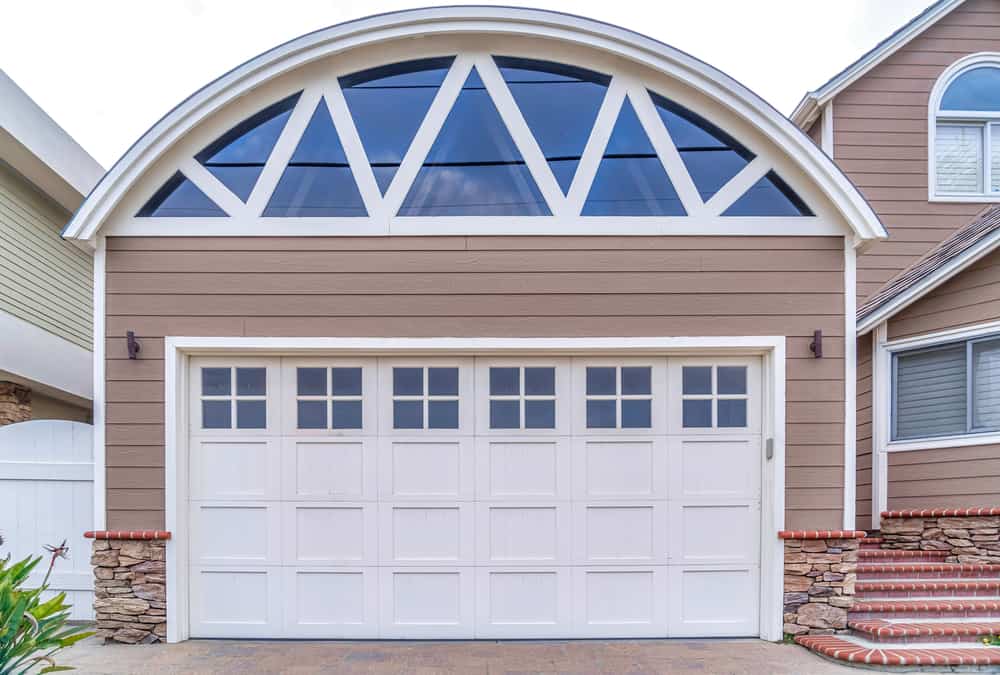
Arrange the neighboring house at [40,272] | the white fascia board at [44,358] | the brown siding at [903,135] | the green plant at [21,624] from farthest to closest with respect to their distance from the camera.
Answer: the brown siding at [903,135]
the neighboring house at [40,272]
the white fascia board at [44,358]
the green plant at [21,624]

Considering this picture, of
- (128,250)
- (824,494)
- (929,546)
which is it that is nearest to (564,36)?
(128,250)

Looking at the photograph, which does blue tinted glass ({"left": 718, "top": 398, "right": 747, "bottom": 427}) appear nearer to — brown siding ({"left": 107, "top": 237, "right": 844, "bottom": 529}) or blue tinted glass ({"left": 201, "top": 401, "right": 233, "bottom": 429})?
brown siding ({"left": 107, "top": 237, "right": 844, "bottom": 529})

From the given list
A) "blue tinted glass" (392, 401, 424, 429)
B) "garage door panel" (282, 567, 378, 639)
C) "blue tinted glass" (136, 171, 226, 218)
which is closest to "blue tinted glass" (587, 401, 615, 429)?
"blue tinted glass" (392, 401, 424, 429)

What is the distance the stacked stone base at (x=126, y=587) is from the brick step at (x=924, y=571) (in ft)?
18.5

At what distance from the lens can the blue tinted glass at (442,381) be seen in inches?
194

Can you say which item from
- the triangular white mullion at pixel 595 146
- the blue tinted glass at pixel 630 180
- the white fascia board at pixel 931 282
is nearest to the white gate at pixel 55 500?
the triangular white mullion at pixel 595 146

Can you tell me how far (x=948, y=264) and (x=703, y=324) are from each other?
2.80 meters

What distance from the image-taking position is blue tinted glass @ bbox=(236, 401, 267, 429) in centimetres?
491

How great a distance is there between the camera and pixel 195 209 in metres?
4.88

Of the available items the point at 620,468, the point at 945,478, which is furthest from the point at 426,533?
the point at 945,478

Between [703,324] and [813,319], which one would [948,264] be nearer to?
[813,319]

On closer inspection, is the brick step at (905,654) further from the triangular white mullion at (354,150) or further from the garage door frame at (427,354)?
the triangular white mullion at (354,150)

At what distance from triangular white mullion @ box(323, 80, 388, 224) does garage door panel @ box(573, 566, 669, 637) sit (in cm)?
319

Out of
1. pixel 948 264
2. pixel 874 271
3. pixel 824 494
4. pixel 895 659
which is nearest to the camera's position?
pixel 895 659
